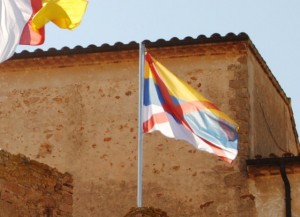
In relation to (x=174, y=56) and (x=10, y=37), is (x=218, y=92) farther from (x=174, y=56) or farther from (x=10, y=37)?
(x=10, y=37)

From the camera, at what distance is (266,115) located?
1991 cm

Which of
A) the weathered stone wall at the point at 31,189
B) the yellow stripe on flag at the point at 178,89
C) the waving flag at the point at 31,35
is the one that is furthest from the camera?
the yellow stripe on flag at the point at 178,89

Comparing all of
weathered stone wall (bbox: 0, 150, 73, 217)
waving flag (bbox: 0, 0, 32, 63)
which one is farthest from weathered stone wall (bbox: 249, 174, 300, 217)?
waving flag (bbox: 0, 0, 32, 63)

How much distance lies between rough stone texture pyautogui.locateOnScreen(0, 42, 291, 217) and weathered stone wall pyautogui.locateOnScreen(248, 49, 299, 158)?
136 mm

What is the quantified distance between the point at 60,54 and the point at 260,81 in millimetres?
3856

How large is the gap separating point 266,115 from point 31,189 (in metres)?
7.91

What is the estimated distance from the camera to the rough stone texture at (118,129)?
1830 cm

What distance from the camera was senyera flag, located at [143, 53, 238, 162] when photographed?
1360cm

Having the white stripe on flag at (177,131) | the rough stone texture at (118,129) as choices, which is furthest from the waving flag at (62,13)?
the rough stone texture at (118,129)

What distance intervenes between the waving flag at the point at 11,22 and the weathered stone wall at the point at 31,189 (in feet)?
4.68

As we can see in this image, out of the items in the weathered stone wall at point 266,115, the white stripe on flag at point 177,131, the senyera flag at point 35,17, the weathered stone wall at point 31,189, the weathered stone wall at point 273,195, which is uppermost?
the weathered stone wall at point 266,115

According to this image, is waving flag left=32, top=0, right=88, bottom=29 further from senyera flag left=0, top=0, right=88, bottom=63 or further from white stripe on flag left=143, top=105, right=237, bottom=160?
white stripe on flag left=143, top=105, right=237, bottom=160

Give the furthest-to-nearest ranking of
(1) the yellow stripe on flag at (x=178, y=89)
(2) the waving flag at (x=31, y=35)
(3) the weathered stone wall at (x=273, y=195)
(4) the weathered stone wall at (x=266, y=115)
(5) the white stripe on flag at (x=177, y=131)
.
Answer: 1. (4) the weathered stone wall at (x=266, y=115)
2. (3) the weathered stone wall at (x=273, y=195)
3. (1) the yellow stripe on flag at (x=178, y=89)
4. (5) the white stripe on flag at (x=177, y=131)
5. (2) the waving flag at (x=31, y=35)

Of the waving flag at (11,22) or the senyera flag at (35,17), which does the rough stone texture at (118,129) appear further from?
the waving flag at (11,22)
